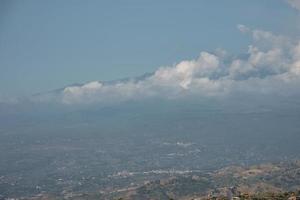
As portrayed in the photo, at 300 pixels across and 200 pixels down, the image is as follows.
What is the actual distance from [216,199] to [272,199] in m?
18.7

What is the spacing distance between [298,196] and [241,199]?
16.3m

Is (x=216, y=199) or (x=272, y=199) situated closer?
(x=272, y=199)

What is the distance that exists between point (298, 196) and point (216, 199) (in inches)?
1009

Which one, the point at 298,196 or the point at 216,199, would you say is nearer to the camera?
the point at 298,196

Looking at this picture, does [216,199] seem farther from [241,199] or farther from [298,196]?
[298,196]

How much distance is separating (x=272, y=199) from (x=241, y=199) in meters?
8.96

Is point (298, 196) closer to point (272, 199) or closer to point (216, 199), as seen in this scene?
point (272, 199)

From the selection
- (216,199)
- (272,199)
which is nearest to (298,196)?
(272,199)

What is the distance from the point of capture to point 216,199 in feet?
598

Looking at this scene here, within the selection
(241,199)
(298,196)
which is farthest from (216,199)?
(298,196)

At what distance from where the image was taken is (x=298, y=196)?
169500 millimetres

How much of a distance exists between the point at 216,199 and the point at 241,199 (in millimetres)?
10634

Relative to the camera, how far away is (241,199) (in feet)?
570
